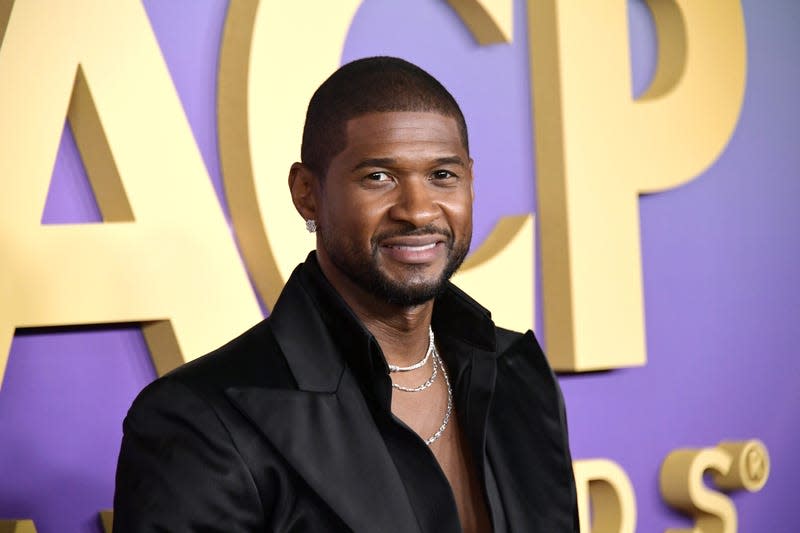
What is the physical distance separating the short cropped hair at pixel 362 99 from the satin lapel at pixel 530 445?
15.4 inches

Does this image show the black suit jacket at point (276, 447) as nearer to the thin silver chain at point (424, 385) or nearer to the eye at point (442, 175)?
the thin silver chain at point (424, 385)

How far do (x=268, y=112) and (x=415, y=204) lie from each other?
83 cm

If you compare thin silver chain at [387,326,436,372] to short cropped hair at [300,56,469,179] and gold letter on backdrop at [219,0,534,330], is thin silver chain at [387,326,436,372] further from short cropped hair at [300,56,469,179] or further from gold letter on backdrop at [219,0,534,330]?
gold letter on backdrop at [219,0,534,330]

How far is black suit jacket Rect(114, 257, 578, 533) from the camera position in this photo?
50.6 inches

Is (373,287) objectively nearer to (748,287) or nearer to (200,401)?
(200,401)

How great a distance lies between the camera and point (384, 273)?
148cm

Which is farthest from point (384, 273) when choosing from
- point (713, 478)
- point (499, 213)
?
point (713, 478)

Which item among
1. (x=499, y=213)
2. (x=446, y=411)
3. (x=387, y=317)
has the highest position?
(x=499, y=213)

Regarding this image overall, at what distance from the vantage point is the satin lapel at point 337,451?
133cm

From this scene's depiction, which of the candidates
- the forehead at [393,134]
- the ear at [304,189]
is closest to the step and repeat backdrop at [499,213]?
the ear at [304,189]

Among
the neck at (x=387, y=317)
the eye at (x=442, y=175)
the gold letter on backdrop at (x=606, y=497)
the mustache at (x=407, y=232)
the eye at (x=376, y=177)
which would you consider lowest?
the gold letter on backdrop at (x=606, y=497)

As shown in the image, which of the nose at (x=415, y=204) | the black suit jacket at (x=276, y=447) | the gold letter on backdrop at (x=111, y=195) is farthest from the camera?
the gold letter on backdrop at (x=111, y=195)

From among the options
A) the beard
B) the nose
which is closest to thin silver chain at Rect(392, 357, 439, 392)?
the beard

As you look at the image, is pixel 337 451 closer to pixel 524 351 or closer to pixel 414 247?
pixel 414 247
